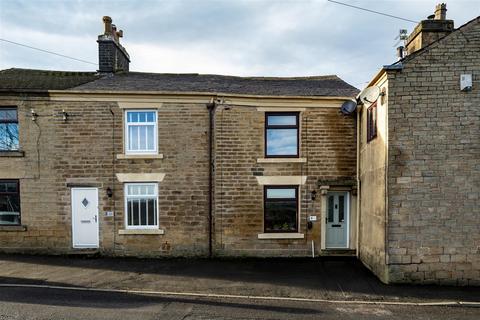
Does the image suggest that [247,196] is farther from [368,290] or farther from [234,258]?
[368,290]

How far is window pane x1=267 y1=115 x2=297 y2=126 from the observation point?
10.7 m

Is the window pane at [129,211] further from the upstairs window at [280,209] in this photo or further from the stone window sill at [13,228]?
the upstairs window at [280,209]

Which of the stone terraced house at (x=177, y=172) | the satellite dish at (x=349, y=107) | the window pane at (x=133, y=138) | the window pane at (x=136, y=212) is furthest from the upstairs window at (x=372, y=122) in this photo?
the window pane at (x=136, y=212)

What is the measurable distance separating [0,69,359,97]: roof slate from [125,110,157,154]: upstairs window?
920 millimetres

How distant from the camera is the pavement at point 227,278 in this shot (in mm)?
7203

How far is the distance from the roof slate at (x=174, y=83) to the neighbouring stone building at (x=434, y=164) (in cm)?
316

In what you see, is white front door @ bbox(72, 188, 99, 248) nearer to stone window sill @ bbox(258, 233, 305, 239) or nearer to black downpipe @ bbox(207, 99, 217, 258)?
black downpipe @ bbox(207, 99, 217, 258)

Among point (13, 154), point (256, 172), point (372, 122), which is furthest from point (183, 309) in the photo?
point (13, 154)

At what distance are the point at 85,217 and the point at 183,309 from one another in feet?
19.6

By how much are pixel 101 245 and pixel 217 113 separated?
230 inches

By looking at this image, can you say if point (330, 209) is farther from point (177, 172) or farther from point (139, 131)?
point (139, 131)

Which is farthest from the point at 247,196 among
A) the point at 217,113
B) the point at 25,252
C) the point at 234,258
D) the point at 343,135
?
the point at 25,252

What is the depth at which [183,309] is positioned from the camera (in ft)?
20.6

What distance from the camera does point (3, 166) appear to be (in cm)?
1045
